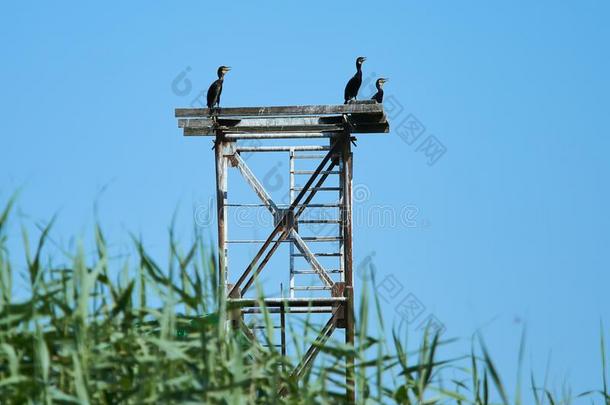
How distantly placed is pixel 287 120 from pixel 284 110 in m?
0.23

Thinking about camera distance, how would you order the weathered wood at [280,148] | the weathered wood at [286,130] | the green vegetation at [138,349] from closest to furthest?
the green vegetation at [138,349]
the weathered wood at [286,130]
the weathered wood at [280,148]

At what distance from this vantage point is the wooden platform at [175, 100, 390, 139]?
16078 mm

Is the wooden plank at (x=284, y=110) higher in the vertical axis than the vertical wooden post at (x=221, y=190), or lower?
higher

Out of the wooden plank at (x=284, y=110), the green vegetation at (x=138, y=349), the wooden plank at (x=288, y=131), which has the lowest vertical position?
the green vegetation at (x=138, y=349)

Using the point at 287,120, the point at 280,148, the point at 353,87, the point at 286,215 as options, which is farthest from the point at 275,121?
the point at 286,215

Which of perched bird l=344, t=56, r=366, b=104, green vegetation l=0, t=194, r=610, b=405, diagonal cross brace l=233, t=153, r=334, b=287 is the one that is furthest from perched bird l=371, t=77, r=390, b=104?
green vegetation l=0, t=194, r=610, b=405

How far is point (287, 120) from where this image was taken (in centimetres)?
1631

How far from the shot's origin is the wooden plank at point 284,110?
16.0 metres

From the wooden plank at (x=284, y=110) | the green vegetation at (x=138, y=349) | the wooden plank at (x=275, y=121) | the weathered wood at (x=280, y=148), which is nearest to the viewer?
the green vegetation at (x=138, y=349)

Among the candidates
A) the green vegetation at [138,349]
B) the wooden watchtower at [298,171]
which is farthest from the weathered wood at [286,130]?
the green vegetation at [138,349]

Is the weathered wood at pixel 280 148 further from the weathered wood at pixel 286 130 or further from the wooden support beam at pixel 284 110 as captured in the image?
the wooden support beam at pixel 284 110

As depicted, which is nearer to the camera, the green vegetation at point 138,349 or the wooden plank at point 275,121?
the green vegetation at point 138,349

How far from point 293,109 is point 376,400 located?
31.1ft

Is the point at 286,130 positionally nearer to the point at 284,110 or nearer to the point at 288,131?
Result: the point at 288,131
